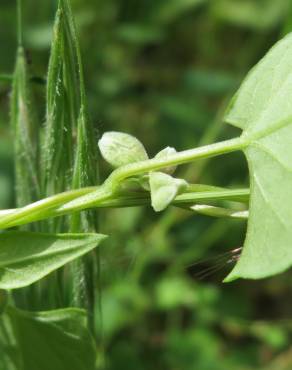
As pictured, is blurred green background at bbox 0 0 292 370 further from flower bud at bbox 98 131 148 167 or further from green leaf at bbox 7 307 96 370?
flower bud at bbox 98 131 148 167

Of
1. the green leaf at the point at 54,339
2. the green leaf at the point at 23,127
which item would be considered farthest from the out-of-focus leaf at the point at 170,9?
the green leaf at the point at 54,339

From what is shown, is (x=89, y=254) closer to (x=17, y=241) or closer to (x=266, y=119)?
(x=17, y=241)

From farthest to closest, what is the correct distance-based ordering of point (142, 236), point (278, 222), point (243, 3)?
1. point (243, 3)
2. point (142, 236)
3. point (278, 222)

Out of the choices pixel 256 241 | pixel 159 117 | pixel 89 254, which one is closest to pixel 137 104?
pixel 159 117

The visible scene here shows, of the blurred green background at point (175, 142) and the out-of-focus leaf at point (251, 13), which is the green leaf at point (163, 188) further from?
the out-of-focus leaf at point (251, 13)

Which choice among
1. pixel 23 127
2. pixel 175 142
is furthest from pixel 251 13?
pixel 23 127

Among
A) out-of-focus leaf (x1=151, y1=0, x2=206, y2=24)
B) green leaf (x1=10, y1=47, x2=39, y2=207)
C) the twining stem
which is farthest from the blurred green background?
the twining stem
